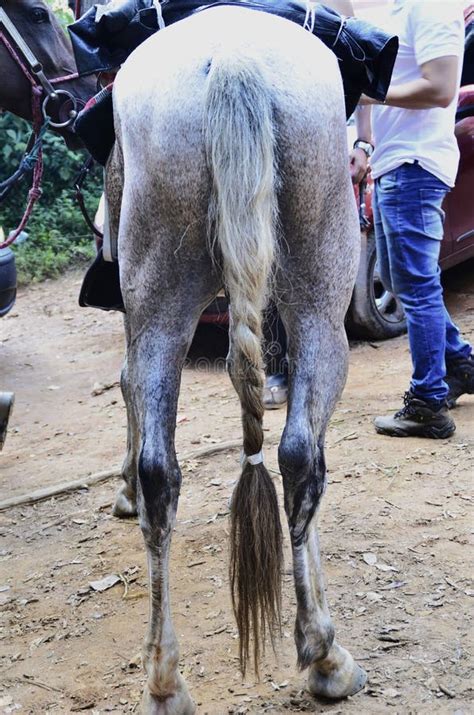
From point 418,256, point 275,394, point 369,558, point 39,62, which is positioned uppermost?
point 39,62

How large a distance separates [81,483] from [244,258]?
247 cm

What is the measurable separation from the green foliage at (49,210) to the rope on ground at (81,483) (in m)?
A: 5.55

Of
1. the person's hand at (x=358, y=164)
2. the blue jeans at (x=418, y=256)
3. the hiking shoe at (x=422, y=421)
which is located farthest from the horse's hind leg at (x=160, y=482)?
the hiking shoe at (x=422, y=421)

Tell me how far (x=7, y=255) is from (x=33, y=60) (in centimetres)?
136

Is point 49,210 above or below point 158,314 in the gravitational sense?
below

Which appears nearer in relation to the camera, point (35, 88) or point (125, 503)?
point (125, 503)

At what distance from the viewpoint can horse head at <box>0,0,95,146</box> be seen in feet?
14.0

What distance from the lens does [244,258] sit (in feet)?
7.50

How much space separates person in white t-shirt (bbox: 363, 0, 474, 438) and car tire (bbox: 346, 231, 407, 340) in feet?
4.91

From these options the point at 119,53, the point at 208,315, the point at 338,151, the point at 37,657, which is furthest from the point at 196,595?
the point at 208,315

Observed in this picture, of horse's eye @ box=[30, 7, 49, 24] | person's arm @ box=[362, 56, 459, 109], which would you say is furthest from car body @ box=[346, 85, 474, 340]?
horse's eye @ box=[30, 7, 49, 24]

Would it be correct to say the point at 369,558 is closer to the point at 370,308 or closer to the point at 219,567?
the point at 219,567

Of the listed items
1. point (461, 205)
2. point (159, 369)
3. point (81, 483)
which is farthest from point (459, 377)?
point (159, 369)

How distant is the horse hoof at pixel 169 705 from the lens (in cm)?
248
